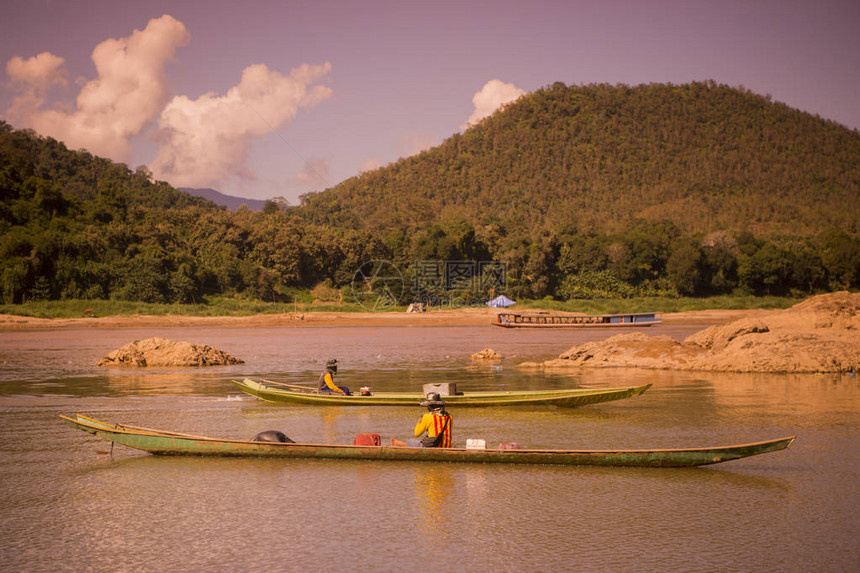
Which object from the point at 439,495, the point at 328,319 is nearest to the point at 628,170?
the point at 328,319

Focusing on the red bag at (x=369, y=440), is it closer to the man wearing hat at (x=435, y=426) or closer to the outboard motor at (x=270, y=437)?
the man wearing hat at (x=435, y=426)

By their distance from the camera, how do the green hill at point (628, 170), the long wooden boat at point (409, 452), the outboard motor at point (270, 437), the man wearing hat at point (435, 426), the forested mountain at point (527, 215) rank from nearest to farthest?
the long wooden boat at point (409, 452) < the man wearing hat at point (435, 426) < the outboard motor at point (270, 437) < the forested mountain at point (527, 215) < the green hill at point (628, 170)

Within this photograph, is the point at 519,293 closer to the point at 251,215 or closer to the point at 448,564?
the point at 251,215

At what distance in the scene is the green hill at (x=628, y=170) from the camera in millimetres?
122688

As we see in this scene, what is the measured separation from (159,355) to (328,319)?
124 feet

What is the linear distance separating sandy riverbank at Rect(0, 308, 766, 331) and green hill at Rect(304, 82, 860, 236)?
3853 centimetres

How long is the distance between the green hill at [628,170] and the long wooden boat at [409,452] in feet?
317

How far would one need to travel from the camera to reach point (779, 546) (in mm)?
9914

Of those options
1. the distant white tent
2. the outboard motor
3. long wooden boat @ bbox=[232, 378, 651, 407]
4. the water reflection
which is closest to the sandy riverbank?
the distant white tent

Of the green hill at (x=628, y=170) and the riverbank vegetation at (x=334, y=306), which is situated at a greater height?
the green hill at (x=628, y=170)

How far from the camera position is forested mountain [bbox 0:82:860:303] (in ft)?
252

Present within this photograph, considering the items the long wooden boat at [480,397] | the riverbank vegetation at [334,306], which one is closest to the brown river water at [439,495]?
the long wooden boat at [480,397]

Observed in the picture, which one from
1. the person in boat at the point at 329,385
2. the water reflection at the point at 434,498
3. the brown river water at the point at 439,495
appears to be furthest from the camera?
the person in boat at the point at 329,385

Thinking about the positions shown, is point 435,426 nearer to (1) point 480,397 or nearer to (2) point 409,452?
(2) point 409,452
